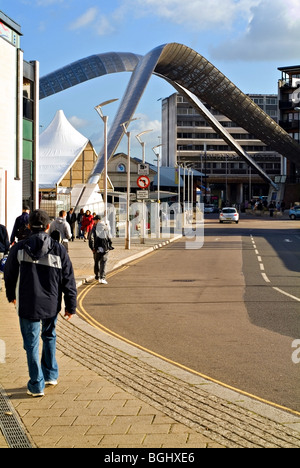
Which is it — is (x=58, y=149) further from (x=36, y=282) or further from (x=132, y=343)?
(x=36, y=282)

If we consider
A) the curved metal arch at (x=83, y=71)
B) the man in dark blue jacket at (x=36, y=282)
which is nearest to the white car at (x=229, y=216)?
the curved metal arch at (x=83, y=71)

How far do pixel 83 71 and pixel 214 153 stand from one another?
73.2m

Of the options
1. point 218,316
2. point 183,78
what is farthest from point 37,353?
point 183,78

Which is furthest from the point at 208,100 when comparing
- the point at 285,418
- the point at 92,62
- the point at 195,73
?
the point at 285,418

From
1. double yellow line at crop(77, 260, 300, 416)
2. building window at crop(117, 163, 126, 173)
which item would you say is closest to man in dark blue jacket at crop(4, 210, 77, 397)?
double yellow line at crop(77, 260, 300, 416)

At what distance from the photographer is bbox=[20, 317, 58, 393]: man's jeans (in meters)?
6.68

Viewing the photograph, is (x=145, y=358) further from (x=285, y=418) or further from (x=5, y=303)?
(x=5, y=303)

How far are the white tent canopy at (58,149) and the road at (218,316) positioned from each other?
3562cm

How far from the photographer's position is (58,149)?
64438mm

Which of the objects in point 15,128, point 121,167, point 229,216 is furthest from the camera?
point 121,167

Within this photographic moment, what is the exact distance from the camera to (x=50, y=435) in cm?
543

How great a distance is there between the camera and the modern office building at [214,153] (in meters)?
153

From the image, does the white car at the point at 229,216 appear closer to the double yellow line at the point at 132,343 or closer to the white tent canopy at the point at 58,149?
the white tent canopy at the point at 58,149
